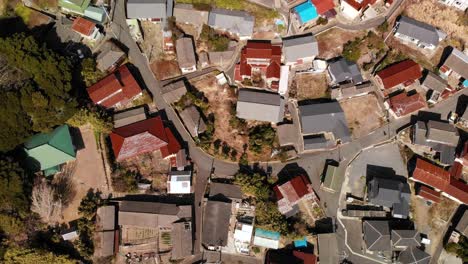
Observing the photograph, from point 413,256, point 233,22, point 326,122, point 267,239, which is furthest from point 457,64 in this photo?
point 267,239

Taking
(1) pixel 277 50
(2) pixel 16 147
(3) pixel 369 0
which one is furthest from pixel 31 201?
(3) pixel 369 0

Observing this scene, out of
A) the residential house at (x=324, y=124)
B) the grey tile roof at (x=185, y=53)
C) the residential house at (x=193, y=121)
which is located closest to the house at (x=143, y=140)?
the residential house at (x=193, y=121)

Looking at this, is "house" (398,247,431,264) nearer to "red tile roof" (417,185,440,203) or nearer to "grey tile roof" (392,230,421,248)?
"grey tile roof" (392,230,421,248)

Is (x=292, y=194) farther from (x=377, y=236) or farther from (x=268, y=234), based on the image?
(x=377, y=236)

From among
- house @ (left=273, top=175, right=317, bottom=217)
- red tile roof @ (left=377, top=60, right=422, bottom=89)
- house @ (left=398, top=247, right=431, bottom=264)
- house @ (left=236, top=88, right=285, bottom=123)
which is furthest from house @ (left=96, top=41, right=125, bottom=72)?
house @ (left=398, top=247, right=431, bottom=264)

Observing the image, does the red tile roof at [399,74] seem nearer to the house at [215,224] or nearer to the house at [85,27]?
the house at [215,224]
